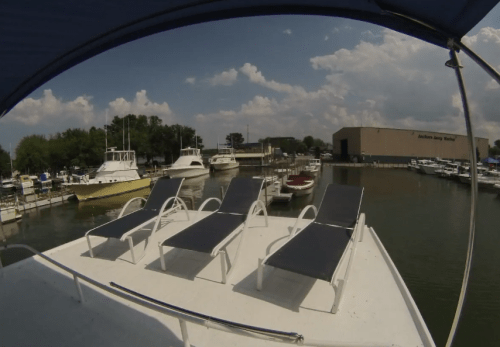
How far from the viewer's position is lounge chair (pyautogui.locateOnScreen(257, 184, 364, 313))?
2385 mm

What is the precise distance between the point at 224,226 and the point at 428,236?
38.3 ft

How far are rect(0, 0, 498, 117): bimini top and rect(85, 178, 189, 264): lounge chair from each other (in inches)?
83.5

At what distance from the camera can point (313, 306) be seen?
244cm

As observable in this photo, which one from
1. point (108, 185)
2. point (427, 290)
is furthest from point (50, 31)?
point (108, 185)

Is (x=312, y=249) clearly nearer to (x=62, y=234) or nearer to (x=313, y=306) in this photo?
(x=313, y=306)

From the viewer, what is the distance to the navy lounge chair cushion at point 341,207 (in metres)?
3.65

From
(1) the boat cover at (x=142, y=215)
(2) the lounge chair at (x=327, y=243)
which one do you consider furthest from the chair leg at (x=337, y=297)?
(1) the boat cover at (x=142, y=215)

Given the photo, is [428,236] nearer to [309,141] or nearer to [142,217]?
[142,217]

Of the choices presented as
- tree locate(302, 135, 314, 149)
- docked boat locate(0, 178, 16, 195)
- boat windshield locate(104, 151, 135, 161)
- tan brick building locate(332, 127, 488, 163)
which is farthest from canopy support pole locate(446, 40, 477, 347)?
tree locate(302, 135, 314, 149)

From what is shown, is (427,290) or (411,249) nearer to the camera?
(427,290)

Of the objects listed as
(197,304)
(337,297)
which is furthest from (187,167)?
(337,297)

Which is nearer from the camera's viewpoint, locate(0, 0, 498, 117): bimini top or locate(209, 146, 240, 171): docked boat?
locate(0, 0, 498, 117): bimini top

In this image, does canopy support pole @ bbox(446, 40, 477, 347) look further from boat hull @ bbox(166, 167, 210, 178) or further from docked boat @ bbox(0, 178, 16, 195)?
docked boat @ bbox(0, 178, 16, 195)

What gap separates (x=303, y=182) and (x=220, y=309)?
59.7ft
